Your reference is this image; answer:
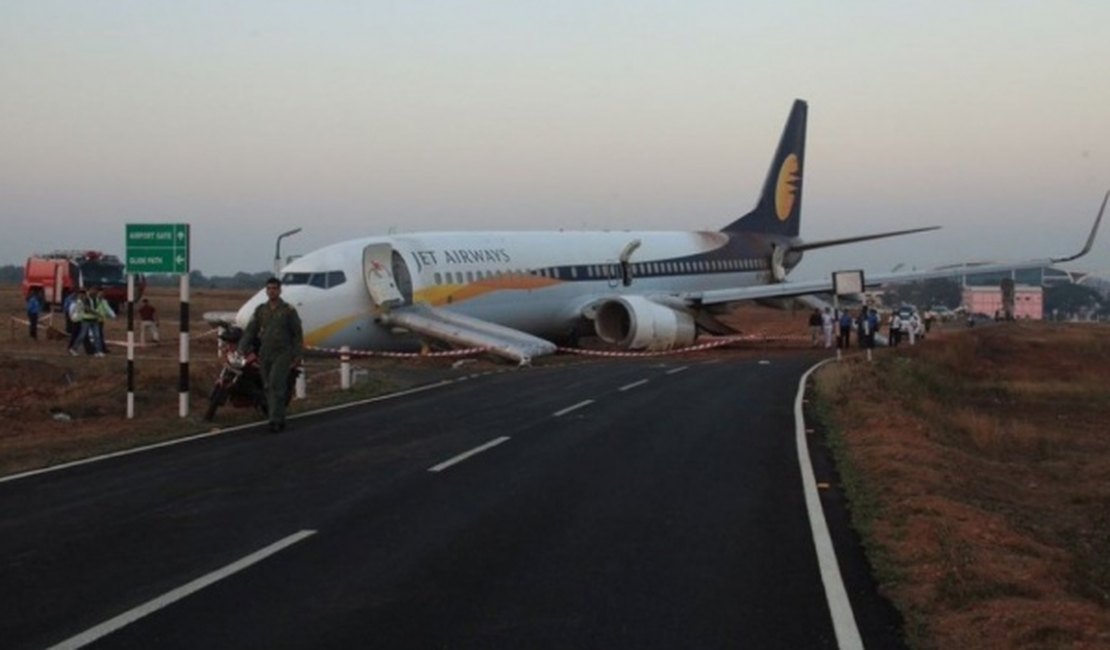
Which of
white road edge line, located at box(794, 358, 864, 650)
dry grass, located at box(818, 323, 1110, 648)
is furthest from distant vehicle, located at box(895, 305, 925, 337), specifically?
white road edge line, located at box(794, 358, 864, 650)

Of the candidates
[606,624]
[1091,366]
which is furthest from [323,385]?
[1091,366]

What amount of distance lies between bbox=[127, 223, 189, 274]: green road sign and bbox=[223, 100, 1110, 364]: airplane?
29.6 ft

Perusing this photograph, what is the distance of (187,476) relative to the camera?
12469mm

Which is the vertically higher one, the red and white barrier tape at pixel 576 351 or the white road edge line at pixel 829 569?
the red and white barrier tape at pixel 576 351

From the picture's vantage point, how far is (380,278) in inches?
1211

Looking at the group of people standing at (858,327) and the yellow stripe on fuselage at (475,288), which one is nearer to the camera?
the yellow stripe on fuselage at (475,288)

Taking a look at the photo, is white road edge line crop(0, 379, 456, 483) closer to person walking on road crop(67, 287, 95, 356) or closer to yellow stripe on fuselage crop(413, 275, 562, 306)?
yellow stripe on fuselage crop(413, 275, 562, 306)

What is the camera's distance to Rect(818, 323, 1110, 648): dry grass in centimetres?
725

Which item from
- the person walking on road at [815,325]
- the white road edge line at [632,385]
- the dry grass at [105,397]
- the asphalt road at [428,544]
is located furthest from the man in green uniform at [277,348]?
the person walking on road at [815,325]

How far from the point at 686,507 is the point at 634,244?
29.4 meters

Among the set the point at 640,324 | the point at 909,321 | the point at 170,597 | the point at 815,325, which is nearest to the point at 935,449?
the point at 170,597

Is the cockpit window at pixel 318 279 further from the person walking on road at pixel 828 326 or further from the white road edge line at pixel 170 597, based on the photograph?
the white road edge line at pixel 170 597

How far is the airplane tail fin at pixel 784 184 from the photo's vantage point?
48.0 m

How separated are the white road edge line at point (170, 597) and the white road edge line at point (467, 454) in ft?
11.6
